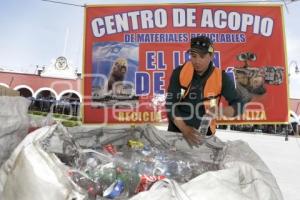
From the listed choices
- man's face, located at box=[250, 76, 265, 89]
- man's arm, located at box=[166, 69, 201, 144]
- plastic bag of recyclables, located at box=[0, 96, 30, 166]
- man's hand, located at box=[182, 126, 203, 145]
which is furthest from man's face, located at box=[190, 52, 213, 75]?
plastic bag of recyclables, located at box=[0, 96, 30, 166]

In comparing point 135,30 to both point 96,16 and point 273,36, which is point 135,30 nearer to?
point 96,16

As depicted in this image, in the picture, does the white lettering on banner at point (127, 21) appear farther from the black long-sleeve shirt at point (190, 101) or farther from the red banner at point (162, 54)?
the black long-sleeve shirt at point (190, 101)

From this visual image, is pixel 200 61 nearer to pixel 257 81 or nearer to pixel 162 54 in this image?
pixel 162 54

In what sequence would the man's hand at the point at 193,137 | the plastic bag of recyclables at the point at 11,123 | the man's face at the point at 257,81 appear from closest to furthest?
the plastic bag of recyclables at the point at 11,123 < the man's hand at the point at 193,137 < the man's face at the point at 257,81

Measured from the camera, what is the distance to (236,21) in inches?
196

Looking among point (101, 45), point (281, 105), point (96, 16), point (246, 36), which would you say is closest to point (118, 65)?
point (101, 45)

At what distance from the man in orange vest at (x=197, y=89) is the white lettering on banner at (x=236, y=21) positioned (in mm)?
1364

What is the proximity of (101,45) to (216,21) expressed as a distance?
1387mm

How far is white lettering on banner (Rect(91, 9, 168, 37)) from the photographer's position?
491 centimetres

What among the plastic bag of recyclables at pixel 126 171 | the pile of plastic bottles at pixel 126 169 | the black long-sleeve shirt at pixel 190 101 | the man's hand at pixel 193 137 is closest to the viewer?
the plastic bag of recyclables at pixel 126 171

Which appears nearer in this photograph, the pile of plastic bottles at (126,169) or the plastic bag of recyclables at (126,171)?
the plastic bag of recyclables at (126,171)

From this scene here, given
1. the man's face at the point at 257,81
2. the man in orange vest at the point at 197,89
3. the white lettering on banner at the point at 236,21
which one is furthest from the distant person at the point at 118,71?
the man's face at the point at 257,81

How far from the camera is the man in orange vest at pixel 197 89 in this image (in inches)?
135

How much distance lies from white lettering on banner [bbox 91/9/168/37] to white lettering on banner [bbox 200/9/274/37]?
50 cm
